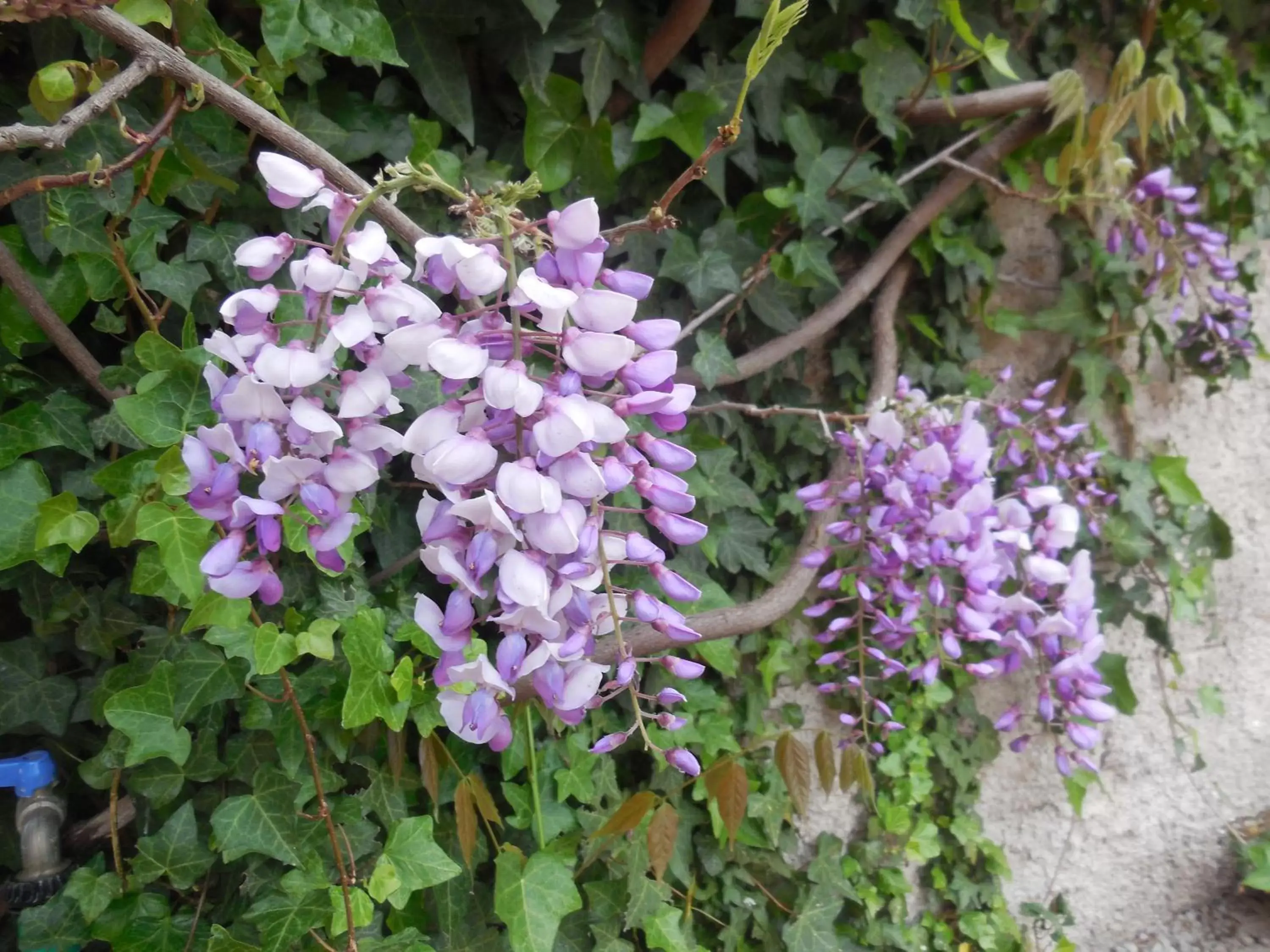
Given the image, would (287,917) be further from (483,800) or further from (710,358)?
(710,358)

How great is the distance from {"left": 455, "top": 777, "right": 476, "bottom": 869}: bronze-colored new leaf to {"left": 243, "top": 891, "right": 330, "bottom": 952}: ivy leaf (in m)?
0.16

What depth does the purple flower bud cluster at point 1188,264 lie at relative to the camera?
163 centimetres

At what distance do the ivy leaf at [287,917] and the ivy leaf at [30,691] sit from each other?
33cm

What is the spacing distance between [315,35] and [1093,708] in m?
1.50

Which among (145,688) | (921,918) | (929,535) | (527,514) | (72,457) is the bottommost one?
(921,918)

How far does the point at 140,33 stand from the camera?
0.63m

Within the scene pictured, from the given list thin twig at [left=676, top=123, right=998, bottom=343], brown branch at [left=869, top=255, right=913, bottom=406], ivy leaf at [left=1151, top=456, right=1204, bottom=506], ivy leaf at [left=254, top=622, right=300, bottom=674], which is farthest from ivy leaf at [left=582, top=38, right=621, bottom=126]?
ivy leaf at [left=1151, top=456, right=1204, bottom=506]

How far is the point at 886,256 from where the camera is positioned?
146 cm

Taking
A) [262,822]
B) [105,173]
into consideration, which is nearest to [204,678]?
[262,822]

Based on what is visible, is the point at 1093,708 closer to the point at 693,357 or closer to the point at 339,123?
the point at 693,357

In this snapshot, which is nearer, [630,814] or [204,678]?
[204,678]

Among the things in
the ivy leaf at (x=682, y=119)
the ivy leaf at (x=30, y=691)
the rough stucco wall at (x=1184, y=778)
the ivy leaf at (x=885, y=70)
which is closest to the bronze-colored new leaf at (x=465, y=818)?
the ivy leaf at (x=30, y=691)

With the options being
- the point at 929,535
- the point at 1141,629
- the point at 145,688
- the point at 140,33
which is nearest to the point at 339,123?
the point at 140,33

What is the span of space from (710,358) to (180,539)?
766 millimetres
